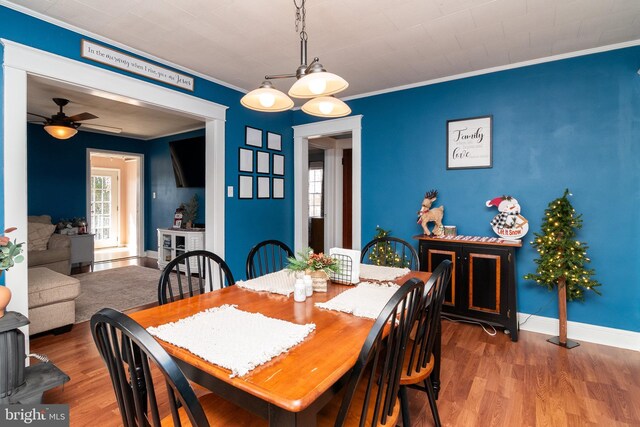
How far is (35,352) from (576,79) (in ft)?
16.8

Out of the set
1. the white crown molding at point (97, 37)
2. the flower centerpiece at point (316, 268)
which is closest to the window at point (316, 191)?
the white crown molding at point (97, 37)

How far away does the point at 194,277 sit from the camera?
5.50 m

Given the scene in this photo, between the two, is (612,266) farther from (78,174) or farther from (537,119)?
(78,174)

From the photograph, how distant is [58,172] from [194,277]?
3100 millimetres

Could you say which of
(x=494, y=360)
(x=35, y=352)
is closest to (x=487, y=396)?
(x=494, y=360)

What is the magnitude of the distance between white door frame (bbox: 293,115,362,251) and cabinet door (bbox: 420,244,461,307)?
1029mm

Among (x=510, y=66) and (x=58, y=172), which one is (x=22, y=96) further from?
(x=58, y=172)

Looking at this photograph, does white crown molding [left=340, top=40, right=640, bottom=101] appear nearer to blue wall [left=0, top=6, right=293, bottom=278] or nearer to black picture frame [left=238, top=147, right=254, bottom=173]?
blue wall [left=0, top=6, right=293, bottom=278]

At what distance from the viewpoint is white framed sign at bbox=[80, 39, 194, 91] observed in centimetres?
258

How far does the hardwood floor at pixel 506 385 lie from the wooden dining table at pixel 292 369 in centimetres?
101

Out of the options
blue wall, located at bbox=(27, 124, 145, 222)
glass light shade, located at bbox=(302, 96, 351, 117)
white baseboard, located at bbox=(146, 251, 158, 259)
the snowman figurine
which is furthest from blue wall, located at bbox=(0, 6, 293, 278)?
blue wall, located at bbox=(27, 124, 145, 222)

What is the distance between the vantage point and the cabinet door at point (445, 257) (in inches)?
124

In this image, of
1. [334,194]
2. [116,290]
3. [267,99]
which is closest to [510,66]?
[267,99]

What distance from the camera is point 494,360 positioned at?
2.56 metres
